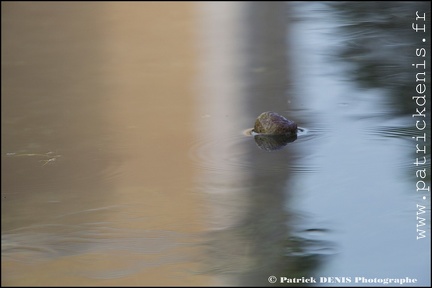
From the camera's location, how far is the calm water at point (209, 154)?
5.84 ft

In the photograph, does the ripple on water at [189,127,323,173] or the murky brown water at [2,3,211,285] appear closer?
the murky brown water at [2,3,211,285]

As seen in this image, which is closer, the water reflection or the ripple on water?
the water reflection

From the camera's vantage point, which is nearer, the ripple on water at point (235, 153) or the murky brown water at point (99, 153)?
the murky brown water at point (99, 153)

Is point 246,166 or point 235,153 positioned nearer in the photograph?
point 246,166

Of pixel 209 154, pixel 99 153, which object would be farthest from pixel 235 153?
pixel 99 153

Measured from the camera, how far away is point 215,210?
6.61ft

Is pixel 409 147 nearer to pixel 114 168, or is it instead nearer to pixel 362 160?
pixel 362 160

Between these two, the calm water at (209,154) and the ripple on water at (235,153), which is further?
the ripple on water at (235,153)

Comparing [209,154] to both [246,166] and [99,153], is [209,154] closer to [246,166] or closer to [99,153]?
[246,166]

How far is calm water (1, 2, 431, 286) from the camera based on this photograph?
178cm

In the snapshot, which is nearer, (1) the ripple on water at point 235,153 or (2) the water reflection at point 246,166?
(2) the water reflection at point 246,166

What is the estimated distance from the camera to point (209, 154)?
241 centimetres

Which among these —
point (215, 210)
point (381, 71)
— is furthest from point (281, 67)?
point (215, 210)

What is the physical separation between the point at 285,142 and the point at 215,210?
51 cm
